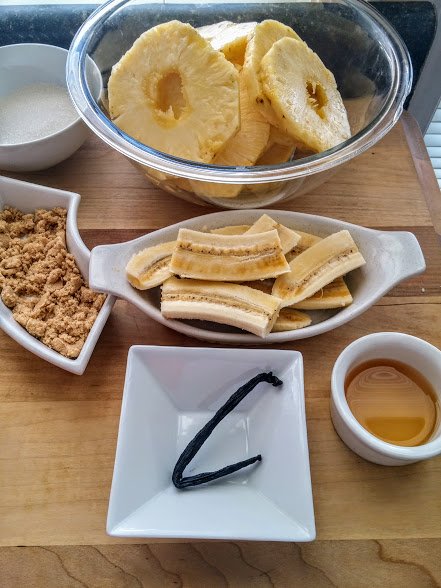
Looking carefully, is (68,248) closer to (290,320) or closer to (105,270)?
(105,270)

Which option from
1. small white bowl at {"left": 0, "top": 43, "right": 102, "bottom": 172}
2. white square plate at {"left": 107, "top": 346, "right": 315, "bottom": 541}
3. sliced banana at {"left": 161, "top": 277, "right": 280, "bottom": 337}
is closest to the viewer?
white square plate at {"left": 107, "top": 346, "right": 315, "bottom": 541}

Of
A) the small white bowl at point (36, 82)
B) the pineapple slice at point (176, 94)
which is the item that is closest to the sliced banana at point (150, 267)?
the pineapple slice at point (176, 94)

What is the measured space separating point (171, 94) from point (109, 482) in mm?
438

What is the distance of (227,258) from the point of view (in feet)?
1.90

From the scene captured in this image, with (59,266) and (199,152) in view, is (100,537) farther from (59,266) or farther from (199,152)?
(199,152)

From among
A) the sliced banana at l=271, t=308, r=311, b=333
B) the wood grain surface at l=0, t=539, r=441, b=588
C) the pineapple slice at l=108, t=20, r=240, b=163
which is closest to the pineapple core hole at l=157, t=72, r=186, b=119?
the pineapple slice at l=108, t=20, r=240, b=163

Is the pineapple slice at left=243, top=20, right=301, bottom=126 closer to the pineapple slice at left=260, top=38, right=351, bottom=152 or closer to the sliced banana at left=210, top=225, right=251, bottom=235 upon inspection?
the pineapple slice at left=260, top=38, right=351, bottom=152

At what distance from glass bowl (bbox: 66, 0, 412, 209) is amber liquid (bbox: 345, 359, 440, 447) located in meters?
0.22

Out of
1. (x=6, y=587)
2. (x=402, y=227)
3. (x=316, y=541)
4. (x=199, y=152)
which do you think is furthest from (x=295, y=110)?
(x=6, y=587)

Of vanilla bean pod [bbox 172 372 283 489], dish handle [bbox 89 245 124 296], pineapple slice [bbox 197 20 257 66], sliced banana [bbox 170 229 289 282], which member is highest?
pineapple slice [bbox 197 20 257 66]

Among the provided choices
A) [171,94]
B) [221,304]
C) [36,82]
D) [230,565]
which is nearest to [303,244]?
[221,304]

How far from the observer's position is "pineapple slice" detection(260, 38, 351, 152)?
581mm

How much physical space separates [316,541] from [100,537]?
0.66 feet

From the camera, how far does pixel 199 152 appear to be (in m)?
0.60
